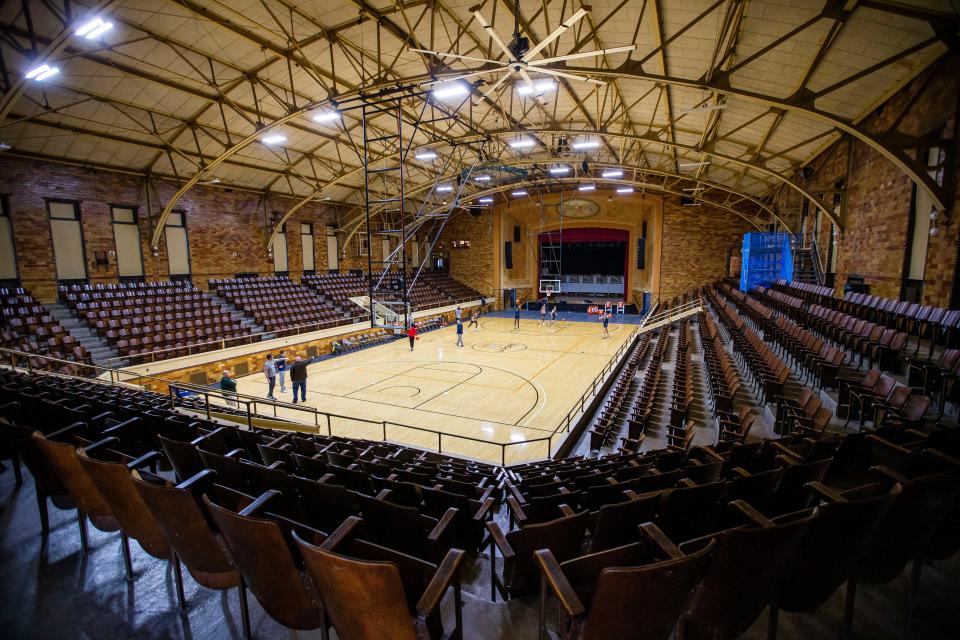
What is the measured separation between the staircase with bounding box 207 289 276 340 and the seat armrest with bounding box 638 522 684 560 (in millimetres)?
17446

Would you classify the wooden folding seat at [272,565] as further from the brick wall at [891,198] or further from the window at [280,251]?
the window at [280,251]

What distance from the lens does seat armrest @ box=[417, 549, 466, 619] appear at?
1.42 metres

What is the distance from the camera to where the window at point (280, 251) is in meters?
22.7

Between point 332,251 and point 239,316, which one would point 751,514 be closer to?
point 239,316

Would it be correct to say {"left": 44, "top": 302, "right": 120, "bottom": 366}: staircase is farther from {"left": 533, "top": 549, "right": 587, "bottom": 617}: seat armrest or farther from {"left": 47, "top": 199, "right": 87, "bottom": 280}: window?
{"left": 533, "top": 549, "right": 587, "bottom": 617}: seat armrest

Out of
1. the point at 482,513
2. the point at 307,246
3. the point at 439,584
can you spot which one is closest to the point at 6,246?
the point at 307,246

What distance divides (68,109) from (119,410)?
43.5 ft

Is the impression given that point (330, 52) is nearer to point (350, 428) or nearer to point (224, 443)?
point (350, 428)

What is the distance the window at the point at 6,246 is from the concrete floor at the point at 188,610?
1643 cm

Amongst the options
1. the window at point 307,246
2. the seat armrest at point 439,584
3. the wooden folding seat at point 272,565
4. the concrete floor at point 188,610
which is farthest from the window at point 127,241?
the seat armrest at point 439,584

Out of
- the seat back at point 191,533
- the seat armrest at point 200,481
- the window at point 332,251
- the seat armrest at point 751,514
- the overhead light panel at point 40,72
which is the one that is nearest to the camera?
the seat armrest at point 751,514

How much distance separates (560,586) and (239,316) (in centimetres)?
1958

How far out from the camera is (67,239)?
49.0 ft

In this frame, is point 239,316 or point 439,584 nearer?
point 439,584
